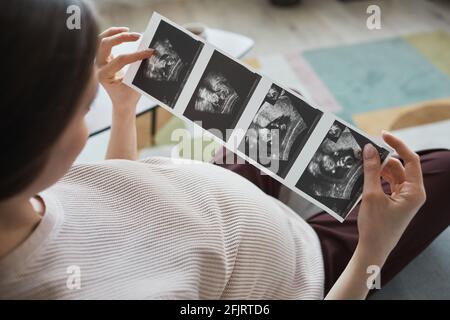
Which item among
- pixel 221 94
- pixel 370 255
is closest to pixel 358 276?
pixel 370 255

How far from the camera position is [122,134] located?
90 centimetres

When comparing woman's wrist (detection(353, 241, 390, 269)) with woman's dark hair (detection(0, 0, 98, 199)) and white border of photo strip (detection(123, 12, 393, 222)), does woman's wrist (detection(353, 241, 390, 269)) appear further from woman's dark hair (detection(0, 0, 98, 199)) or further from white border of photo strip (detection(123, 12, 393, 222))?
woman's dark hair (detection(0, 0, 98, 199))

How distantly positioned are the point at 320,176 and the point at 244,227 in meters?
0.16

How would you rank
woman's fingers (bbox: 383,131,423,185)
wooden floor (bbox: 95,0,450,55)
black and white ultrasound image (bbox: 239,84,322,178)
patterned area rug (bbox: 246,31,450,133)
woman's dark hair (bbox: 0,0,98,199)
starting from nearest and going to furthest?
woman's dark hair (bbox: 0,0,98,199) → woman's fingers (bbox: 383,131,423,185) → black and white ultrasound image (bbox: 239,84,322,178) → patterned area rug (bbox: 246,31,450,133) → wooden floor (bbox: 95,0,450,55)

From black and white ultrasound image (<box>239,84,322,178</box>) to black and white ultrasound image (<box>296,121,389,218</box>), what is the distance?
0.12 feet

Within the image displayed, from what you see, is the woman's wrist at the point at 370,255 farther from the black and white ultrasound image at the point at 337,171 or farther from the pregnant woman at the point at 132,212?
the black and white ultrasound image at the point at 337,171

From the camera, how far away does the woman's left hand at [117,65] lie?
855 millimetres

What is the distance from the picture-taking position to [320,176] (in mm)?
804

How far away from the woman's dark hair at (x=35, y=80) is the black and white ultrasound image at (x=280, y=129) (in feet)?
1.32

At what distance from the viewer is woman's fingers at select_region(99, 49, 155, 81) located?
0.85 meters

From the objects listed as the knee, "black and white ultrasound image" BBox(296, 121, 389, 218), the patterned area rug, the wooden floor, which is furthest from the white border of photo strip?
the wooden floor

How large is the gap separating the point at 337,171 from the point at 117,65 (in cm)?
44

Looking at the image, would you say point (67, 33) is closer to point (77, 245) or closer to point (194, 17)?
point (77, 245)
